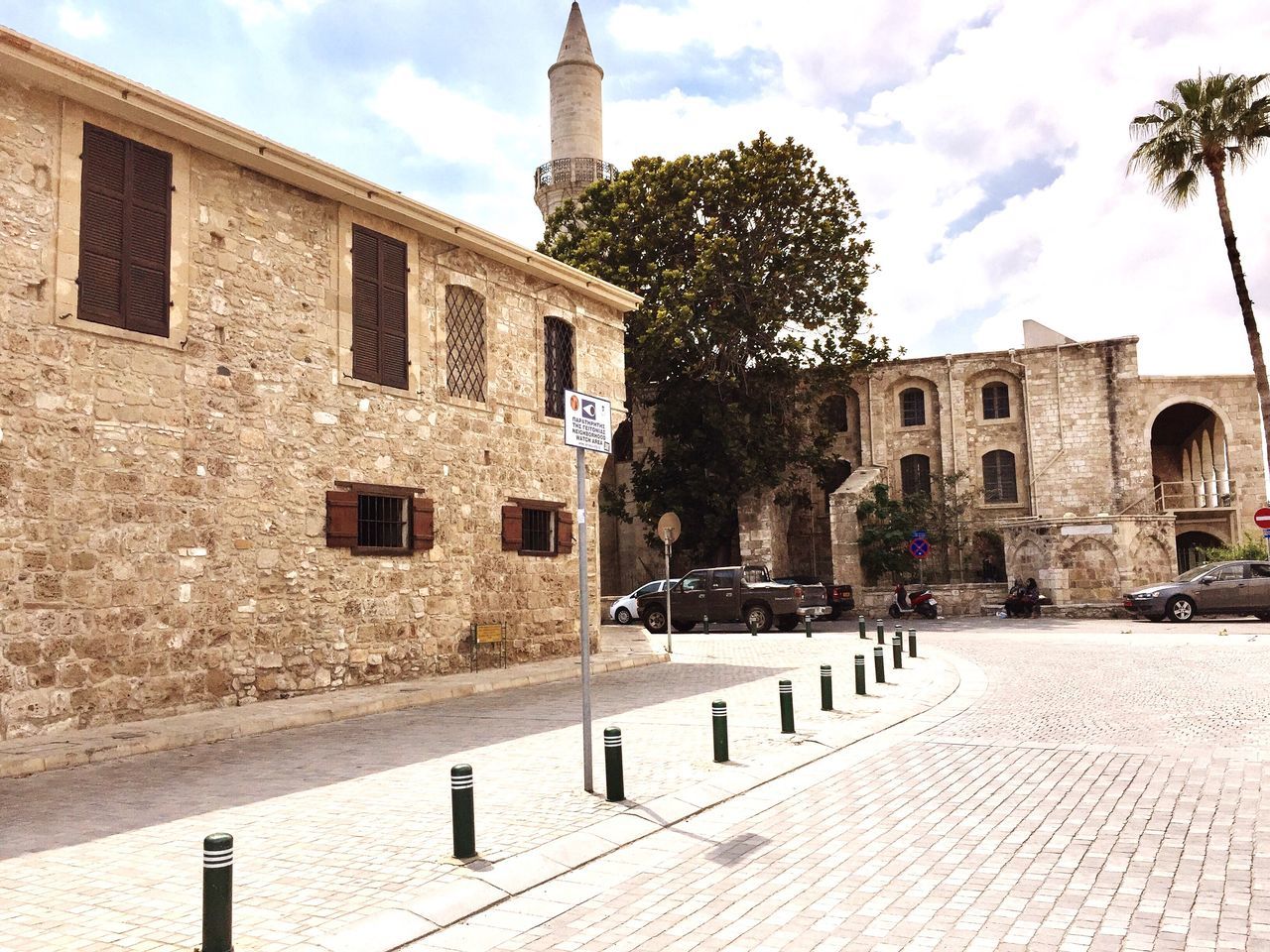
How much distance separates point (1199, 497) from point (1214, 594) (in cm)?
1511

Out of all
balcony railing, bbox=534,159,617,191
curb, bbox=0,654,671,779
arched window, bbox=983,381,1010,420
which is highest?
balcony railing, bbox=534,159,617,191

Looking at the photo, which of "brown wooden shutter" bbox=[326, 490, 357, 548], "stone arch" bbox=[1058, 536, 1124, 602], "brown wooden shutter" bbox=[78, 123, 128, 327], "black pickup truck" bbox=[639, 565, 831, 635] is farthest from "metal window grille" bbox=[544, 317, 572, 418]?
"stone arch" bbox=[1058, 536, 1124, 602]

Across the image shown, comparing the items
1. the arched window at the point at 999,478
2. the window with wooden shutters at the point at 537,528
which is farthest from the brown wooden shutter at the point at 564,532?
the arched window at the point at 999,478

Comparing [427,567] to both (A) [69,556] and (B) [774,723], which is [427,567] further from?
(B) [774,723]

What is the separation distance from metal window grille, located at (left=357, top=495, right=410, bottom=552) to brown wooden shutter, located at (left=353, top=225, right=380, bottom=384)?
1797mm

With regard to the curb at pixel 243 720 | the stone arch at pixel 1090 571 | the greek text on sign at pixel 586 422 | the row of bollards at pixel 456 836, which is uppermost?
the greek text on sign at pixel 586 422

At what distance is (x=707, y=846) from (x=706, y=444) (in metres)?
27.2

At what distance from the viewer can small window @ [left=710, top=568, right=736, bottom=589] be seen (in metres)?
25.7

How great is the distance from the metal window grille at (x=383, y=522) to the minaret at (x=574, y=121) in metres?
24.4

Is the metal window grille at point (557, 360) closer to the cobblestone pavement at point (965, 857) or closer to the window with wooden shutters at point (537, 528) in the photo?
the window with wooden shutters at point (537, 528)

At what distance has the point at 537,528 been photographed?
57.2 feet

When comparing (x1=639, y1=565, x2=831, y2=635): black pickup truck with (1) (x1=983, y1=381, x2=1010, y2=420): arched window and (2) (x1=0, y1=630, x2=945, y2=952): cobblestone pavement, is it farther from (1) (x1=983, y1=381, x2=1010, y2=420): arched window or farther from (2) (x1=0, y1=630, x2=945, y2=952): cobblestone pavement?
(1) (x1=983, y1=381, x2=1010, y2=420): arched window

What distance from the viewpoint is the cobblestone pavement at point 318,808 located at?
4.80 m

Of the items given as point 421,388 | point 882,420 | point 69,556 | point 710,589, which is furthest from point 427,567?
point 882,420
